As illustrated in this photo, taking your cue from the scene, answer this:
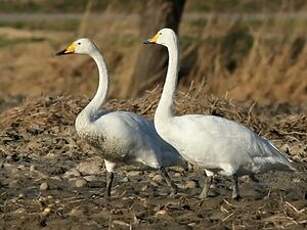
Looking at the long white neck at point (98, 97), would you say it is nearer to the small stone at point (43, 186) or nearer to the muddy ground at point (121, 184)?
the muddy ground at point (121, 184)

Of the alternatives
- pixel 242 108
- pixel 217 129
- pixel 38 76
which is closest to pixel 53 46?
pixel 38 76

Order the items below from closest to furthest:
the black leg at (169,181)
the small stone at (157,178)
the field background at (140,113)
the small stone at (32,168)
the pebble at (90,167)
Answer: the field background at (140,113) → the black leg at (169,181) → the small stone at (157,178) → the small stone at (32,168) → the pebble at (90,167)

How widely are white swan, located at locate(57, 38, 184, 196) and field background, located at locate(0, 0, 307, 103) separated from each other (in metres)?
6.23

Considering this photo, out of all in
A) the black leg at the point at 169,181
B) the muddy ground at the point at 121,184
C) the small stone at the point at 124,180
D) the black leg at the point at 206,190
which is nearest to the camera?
the muddy ground at the point at 121,184

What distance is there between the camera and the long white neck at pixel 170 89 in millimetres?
10195

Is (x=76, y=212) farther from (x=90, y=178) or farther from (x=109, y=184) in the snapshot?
(x=90, y=178)

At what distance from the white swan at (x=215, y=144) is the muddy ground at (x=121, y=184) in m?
0.27

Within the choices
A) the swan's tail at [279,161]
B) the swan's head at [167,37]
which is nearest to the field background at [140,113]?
the swan's tail at [279,161]

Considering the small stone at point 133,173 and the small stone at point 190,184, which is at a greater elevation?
the small stone at point 190,184

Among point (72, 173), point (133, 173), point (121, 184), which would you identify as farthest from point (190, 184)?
point (72, 173)

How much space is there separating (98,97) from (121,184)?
0.90 meters

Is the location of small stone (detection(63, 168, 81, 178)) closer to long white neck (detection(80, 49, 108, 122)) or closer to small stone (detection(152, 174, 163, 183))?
small stone (detection(152, 174, 163, 183))

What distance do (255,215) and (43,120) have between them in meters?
5.12

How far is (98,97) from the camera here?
1114 cm
